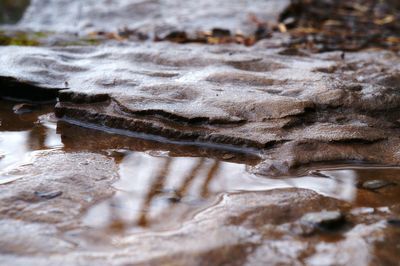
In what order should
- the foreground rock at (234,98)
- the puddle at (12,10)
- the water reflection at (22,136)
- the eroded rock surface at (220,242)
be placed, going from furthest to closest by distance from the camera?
the puddle at (12,10) < the foreground rock at (234,98) < the water reflection at (22,136) < the eroded rock surface at (220,242)

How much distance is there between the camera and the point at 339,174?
180 centimetres

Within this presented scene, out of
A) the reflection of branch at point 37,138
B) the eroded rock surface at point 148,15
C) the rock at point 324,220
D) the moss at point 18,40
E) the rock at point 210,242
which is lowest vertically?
the rock at point 210,242

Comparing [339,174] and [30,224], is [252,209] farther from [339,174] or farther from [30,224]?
[30,224]

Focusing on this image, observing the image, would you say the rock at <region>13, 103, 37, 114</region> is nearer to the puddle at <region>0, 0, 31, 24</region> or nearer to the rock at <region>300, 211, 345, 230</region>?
the rock at <region>300, 211, 345, 230</region>

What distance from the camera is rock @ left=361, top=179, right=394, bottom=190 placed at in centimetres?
166

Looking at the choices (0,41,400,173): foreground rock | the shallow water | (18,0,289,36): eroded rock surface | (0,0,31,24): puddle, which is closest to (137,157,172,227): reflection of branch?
the shallow water

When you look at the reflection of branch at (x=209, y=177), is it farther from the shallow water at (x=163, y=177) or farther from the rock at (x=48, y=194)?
the rock at (x=48, y=194)

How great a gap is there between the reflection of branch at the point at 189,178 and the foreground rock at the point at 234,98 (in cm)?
18

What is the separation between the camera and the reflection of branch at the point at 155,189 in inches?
56.9

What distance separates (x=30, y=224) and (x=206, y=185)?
1.94ft

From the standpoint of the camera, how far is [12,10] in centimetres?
579

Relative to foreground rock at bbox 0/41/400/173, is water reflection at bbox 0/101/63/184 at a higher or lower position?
lower

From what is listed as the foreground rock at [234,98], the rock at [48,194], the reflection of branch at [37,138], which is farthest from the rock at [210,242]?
the reflection of branch at [37,138]

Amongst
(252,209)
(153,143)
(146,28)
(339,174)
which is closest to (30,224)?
(252,209)
